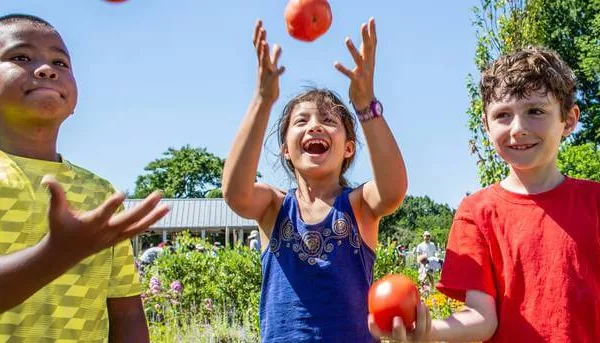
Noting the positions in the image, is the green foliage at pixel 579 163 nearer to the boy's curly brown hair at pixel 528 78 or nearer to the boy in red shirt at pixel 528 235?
the boy's curly brown hair at pixel 528 78

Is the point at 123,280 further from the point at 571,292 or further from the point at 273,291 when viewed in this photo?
the point at 571,292

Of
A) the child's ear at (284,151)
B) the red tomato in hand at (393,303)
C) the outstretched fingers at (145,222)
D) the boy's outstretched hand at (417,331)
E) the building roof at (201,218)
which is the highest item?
the building roof at (201,218)

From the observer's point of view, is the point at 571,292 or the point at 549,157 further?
the point at 549,157

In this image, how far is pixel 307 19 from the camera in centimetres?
300

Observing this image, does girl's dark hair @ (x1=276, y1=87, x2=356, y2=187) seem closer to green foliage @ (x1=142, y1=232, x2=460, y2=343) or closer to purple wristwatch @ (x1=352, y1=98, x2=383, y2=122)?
purple wristwatch @ (x1=352, y1=98, x2=383, y2=122)

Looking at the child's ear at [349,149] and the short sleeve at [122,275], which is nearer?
the short sleeve at [122,275]

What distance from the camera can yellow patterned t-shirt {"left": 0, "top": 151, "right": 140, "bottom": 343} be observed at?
2.19 m

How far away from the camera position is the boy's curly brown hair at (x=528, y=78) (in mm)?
2562

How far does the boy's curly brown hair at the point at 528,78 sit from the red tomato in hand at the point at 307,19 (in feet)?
2.34

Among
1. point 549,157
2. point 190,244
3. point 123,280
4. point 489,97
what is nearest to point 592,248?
point 549,157

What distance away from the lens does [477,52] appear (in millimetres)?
13148

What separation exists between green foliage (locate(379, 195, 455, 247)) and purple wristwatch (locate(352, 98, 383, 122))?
183 feet

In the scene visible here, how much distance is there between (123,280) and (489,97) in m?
1.46

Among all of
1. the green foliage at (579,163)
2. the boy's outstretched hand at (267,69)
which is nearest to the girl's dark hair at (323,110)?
the boy's outstretched hand at (267,69)
